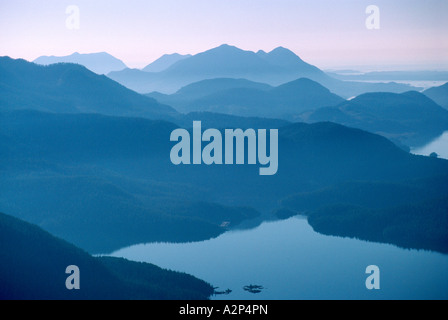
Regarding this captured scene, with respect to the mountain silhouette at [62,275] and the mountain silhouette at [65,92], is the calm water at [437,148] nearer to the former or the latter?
the mountain silhouette at [65,92]

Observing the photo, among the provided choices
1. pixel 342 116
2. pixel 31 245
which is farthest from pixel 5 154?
pixel 342 116

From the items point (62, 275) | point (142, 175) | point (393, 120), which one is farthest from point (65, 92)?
point (62, 275)

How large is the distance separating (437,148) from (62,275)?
127m

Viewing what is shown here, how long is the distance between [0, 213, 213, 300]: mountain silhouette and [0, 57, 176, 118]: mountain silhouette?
301ft

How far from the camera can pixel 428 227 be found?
233 feet

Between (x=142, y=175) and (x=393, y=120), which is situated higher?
(x=393, y=120)

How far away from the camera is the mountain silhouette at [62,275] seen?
137 ft

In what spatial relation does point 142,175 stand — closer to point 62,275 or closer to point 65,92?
point 65,92

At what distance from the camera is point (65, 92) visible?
156m

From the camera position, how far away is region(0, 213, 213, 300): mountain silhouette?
41.9 m

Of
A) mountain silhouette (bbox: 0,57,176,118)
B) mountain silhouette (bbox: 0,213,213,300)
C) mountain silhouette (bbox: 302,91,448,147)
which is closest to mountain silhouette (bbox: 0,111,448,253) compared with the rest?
mountain silhouette (bbox: 0,213,213,300)

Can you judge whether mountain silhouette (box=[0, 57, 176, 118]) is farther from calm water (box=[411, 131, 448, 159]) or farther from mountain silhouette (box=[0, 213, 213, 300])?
mountain silhouette (box=[0, 213, 213, 300])

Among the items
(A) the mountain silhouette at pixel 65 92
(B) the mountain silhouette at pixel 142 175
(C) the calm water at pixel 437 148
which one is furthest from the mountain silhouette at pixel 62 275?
(C) the calm water at pixel 437 148

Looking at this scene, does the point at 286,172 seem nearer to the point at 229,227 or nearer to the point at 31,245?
the point at 229,227
